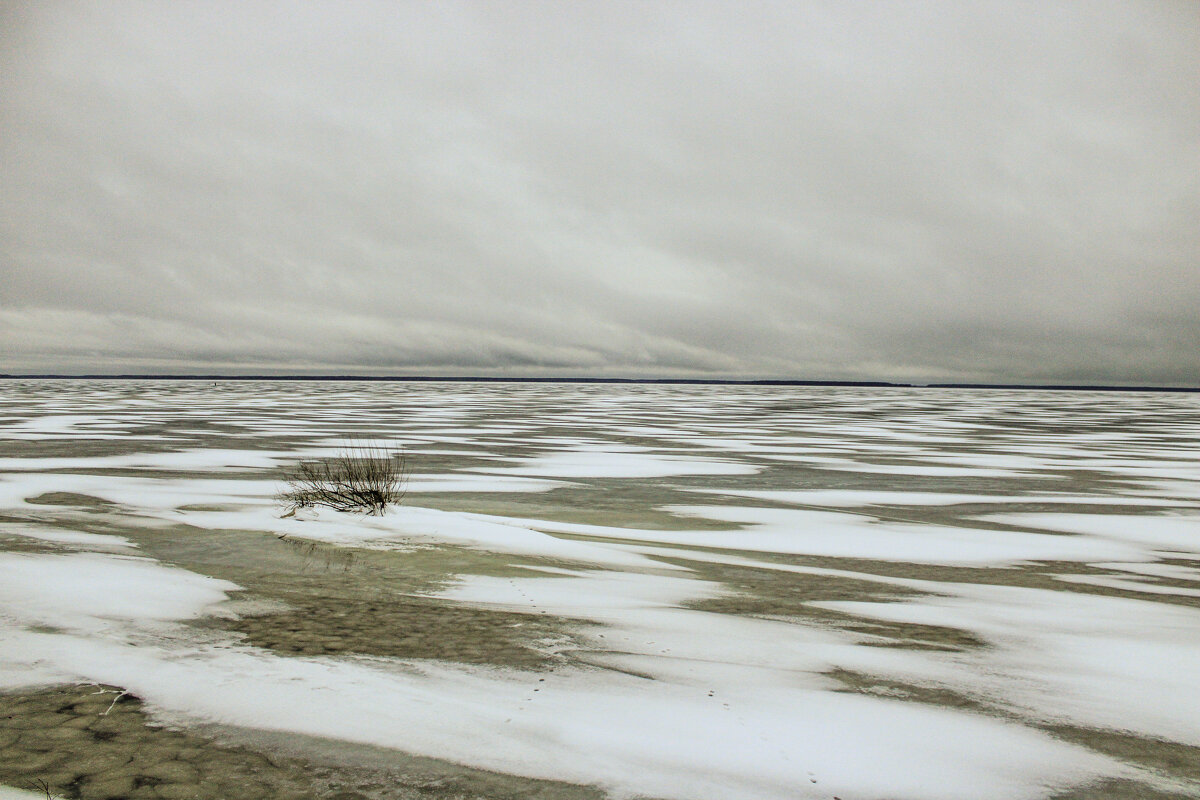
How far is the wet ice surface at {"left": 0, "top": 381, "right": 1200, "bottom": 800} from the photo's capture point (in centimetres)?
328

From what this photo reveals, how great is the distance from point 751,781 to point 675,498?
298 inches

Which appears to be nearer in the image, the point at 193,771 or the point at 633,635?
the point at 193,771

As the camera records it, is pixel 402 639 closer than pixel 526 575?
Yes

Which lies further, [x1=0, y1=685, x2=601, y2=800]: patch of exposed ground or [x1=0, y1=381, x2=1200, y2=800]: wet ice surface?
[x1=0, y1=381, x2=1200, y2=800]: wet ice surface

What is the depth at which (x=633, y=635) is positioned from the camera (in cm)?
489

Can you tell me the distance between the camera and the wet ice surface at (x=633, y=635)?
3275mm

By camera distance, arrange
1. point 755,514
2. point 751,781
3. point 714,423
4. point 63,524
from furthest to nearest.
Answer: point 714,423 → point 755,514 → point 63,524 → point 751,781

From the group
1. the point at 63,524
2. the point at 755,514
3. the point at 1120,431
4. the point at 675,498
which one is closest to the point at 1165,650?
the point at 755,514

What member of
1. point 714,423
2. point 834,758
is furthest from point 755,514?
point 714,423

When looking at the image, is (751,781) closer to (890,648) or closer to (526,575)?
(890,648)

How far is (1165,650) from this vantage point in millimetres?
4715

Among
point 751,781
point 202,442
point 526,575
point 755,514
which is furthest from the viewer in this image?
point 202,442

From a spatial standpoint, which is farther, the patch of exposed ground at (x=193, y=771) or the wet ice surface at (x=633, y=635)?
the wet ice surface at (x=633, y=635)

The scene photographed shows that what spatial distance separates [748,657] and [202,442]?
1627 cm
